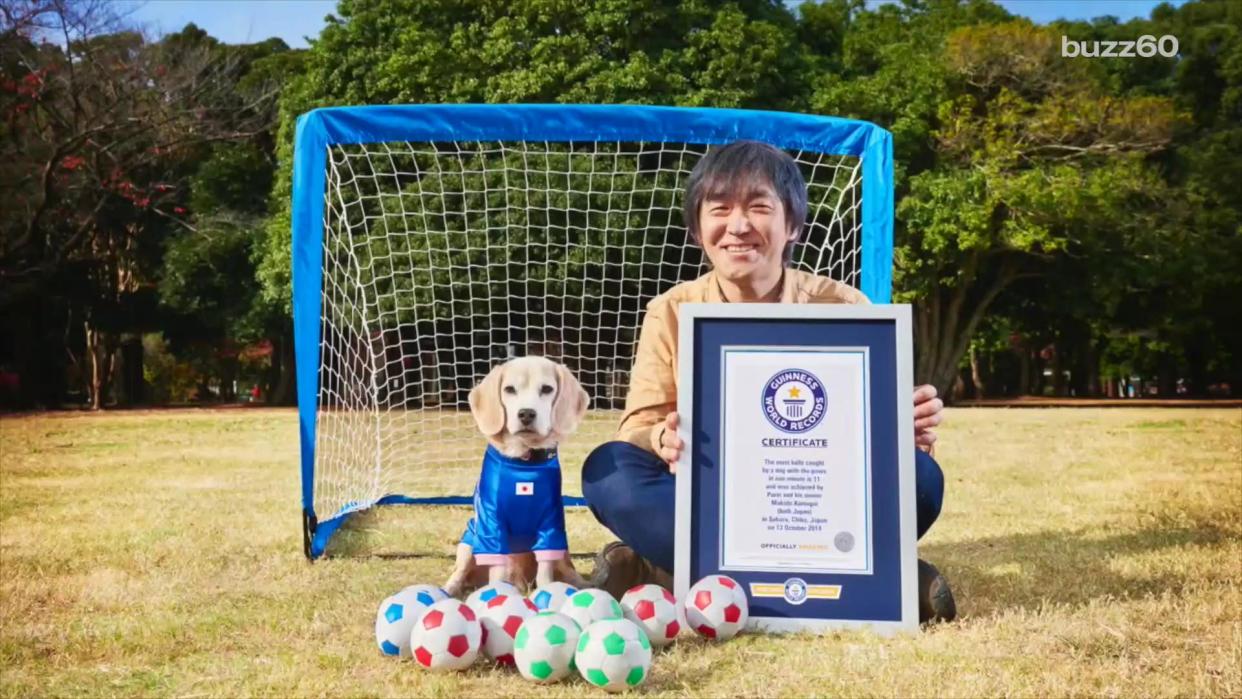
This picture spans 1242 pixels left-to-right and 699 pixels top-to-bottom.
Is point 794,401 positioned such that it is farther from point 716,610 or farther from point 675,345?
point 716,610

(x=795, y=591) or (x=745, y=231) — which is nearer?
(x=795, y=591)

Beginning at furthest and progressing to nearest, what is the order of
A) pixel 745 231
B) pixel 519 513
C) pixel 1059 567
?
pixel 1059 567, pixel 519 513, pixel 745 231

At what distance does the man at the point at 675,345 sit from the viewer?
3.59 meters

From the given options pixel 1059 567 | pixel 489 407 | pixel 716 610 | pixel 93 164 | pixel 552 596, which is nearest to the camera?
pixel 716 610

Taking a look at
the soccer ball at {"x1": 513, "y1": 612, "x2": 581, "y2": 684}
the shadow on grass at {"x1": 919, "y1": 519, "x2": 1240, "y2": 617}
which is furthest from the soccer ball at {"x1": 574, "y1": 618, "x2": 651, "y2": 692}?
the shadow on grass at {"x1": 919, "y1": 519, "x2": 1240, "y2": 617}

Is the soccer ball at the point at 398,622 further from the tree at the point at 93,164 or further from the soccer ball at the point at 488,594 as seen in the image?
the tree at the point at 93,164

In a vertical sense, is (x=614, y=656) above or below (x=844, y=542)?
below

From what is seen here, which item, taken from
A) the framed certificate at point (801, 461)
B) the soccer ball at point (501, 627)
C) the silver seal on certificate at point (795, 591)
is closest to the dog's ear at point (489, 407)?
the framed certificate at point (801, 461)

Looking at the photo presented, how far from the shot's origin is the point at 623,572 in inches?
150

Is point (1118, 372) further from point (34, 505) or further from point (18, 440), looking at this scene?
point (34, 505)

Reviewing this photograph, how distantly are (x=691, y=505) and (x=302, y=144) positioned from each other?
2.43 metres

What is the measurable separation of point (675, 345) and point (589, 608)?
108 cm

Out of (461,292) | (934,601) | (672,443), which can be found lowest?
(934,601)

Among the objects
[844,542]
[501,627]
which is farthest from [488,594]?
[844,542]
